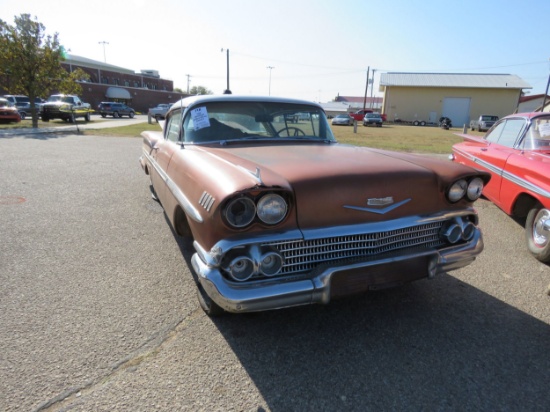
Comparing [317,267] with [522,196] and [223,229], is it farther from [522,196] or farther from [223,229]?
[522,196]

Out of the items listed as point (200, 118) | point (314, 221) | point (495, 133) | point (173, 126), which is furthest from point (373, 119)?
point (314, 221)

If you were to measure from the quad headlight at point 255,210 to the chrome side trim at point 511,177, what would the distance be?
3.10 metres

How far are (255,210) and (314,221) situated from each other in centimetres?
37

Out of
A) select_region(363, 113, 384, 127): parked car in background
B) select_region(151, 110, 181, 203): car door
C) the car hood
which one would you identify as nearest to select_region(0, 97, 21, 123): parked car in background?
select_region(151, 110, 181, 203): car door

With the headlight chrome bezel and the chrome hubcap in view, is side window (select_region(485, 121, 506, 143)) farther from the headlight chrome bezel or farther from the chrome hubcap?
the headlight chrome bezel

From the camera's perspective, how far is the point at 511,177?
13.8ft

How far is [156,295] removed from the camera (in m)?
2.75

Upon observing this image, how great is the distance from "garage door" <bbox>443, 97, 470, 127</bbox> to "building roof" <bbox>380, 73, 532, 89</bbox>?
5.66 feet

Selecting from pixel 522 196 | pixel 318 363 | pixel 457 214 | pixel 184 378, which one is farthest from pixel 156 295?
pixel 522 196

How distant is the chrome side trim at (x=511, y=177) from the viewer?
11.9ft

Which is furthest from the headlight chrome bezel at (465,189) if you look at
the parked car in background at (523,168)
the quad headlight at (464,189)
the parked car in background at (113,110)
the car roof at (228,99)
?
the parked car in background at (113,110)

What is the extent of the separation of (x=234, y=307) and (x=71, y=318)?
1.29m

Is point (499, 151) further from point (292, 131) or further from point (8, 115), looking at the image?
point (8, 115)

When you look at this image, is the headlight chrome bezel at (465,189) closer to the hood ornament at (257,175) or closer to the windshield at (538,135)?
the hood ornament at (257,175)
